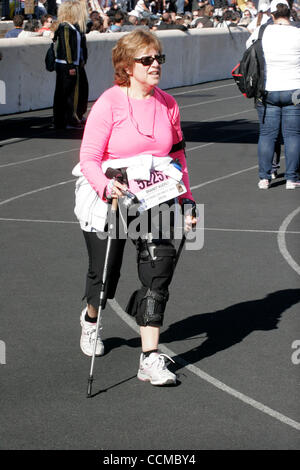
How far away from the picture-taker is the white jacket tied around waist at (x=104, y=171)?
18.7 ft

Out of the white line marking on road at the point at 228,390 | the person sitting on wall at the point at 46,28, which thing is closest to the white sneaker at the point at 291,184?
the white line marking on road at the point at 228,390

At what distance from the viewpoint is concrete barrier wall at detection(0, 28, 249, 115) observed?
21.1 meters

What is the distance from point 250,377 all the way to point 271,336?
88cm

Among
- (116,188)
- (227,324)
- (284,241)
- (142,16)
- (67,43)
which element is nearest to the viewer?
(116,188)

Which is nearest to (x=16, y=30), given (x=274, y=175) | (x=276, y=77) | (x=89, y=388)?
(x=274, y=175)

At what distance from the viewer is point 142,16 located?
114 feet

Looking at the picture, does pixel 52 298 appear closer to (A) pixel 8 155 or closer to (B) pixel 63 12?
(A) pixel 8 155

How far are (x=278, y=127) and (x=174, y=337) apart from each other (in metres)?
5.87

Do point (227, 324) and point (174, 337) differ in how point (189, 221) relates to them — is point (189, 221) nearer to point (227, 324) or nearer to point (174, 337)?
point (174, 337)

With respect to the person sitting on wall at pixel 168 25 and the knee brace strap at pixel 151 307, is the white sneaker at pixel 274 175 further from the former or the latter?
the person sitting on wall at pixel 168 25

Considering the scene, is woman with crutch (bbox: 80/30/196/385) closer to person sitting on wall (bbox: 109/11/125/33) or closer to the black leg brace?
the black leg brace

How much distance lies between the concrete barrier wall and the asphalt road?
8.62m

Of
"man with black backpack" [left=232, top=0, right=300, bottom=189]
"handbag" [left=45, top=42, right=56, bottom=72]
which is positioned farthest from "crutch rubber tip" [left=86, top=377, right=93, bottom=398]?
"handbag" [left=45, top=42, right=56, bottom=72]

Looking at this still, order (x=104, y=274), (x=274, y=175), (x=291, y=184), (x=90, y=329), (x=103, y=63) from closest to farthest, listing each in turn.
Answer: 1. (x=104, y=274)
2. (x=90, y=329)
3. (x=291, y=184)
4. (x=274, y=175)
5. (x=103, y=63)
